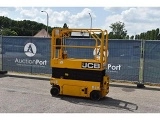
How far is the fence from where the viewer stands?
10570 millimetres

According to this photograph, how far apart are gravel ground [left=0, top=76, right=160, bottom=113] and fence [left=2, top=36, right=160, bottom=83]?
0.58 meters

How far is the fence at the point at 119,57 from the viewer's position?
34.7 feet

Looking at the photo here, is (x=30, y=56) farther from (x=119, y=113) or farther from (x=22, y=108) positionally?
(x=119, y=113)

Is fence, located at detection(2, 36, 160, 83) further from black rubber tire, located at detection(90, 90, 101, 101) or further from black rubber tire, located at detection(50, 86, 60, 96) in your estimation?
black rubber tire, located at detection(50, 86, 60, 96)

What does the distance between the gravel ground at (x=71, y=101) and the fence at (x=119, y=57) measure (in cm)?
58

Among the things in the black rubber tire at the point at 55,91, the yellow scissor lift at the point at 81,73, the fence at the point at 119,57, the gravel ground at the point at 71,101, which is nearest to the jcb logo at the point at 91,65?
the yellow scissor lift at the point at 81,73

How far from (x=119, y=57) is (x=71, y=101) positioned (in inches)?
149

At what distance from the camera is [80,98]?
844 cm

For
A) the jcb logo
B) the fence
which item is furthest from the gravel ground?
the jcb logo

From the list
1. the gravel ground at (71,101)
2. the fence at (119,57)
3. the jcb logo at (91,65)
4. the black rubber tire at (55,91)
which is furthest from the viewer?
the fence at (119,57)

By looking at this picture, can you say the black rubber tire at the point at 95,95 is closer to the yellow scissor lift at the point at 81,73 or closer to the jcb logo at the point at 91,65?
the yellow scissor lift at the point at 81,73

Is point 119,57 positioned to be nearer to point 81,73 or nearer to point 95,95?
point 81,73

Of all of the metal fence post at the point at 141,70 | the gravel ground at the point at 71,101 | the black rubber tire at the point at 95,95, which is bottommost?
the gravel ground at the point at 71,101

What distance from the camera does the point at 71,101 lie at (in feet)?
26.3
